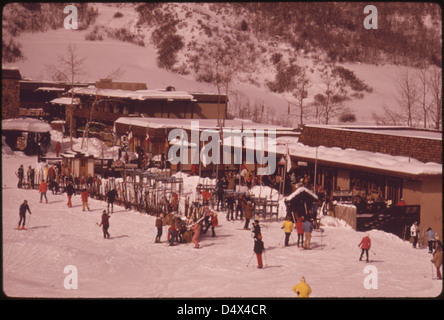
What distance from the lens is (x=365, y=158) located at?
32.2 meters

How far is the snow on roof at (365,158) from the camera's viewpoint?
95.0ft

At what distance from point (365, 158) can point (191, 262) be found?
1144 cm

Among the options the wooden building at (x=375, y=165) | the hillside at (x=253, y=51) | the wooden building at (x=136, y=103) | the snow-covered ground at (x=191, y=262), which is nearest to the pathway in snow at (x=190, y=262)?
the snow-covered ground at (x=191, y=262)

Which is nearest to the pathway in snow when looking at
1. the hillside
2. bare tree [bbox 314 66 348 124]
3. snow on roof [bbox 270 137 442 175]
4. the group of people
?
the group of people

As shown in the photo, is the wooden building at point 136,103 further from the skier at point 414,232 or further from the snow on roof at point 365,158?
the skier at point 414,232

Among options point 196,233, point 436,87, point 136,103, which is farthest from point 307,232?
point 136,103

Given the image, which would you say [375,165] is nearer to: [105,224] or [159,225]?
[159,225]

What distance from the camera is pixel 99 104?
188ft

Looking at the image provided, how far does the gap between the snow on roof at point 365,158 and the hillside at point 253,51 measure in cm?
1281

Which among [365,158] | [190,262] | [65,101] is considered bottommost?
[190,262]

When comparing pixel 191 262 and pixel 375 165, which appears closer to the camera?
pixel 191 262

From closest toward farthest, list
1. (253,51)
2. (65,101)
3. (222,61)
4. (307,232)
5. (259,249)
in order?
(259,249) → (307,232) → (253,51) → (65,101) → (222,61)

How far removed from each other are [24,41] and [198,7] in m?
22.1

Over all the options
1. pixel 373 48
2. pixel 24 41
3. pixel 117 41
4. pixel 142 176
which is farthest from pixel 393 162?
pixel 117 41
